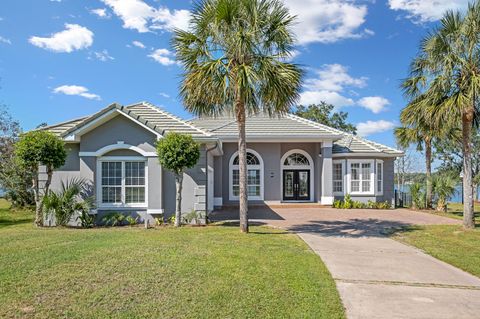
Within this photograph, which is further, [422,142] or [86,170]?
[422,142]

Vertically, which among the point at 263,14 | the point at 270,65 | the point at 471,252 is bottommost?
the point at 471,252

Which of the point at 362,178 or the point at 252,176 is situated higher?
the point at 252,176

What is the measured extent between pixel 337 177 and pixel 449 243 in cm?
1240

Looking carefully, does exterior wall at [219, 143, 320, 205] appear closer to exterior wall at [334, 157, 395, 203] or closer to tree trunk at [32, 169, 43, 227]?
exterior wall at [334, 157, 395, 203]

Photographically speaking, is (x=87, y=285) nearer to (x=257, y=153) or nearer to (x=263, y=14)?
(x=263, y=14)

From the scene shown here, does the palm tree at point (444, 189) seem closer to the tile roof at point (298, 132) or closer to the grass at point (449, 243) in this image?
the tile roof at point (298, 132)

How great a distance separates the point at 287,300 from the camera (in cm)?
557

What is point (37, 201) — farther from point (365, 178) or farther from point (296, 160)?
point (365, 178)

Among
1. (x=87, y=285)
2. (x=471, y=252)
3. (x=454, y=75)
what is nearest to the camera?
(x=87, y=285)

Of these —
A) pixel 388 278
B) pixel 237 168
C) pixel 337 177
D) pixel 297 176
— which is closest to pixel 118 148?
pixel 237 168

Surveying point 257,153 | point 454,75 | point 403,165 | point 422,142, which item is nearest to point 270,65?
point 454,75

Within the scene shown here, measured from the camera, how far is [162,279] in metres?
6.32

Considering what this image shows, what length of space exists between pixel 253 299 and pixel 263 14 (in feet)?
29.2

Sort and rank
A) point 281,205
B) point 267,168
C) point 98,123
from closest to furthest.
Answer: point 98,123
point 281,205
point 267,168
